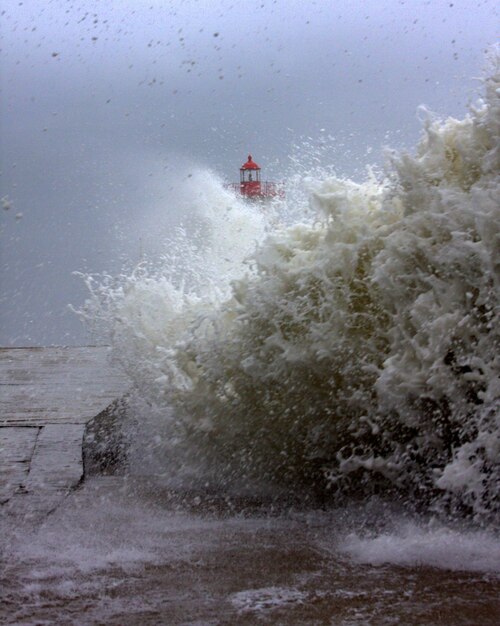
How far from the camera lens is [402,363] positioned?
10.9ft

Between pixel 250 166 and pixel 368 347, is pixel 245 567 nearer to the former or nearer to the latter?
pixel 368 347

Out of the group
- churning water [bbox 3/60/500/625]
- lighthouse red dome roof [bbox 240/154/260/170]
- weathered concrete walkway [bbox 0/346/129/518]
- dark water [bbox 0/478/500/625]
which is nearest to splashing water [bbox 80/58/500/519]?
churning water [bbox 3/60/500/625]

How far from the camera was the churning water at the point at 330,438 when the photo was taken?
2.61 m

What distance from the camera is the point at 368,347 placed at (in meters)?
3.49

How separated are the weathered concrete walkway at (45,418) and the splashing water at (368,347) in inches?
23.1

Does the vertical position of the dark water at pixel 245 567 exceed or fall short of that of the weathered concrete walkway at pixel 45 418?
it falls short

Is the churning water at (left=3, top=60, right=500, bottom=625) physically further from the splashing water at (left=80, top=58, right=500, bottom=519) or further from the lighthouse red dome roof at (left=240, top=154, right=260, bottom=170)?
the lighthouse red dome roof at (left=240, top=154, right=260, bottom=170)

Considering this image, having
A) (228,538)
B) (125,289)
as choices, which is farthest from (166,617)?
(125,289)

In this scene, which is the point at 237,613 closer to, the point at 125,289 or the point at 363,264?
the point at 363,264

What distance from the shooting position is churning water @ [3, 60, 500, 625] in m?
2.61

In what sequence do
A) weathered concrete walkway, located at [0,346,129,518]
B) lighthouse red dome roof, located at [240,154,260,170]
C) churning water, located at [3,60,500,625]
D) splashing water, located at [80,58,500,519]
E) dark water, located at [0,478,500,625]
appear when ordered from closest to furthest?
dark water, located at [0,478,500,625] → churning water, located at [3,60,500,625] → splashing water, located at [80,58,500,519] → weathered concrete walkway, located at [0,346,129,518] → lighthouse red dome roof, located at [240,154,260,170]

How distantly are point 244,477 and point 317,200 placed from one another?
1.18 m

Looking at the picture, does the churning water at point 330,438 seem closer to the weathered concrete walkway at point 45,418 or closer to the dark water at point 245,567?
the dark water at point 245,567

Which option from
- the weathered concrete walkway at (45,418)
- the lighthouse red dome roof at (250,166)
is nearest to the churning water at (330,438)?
the weathered concrete walkway at (45,418)
